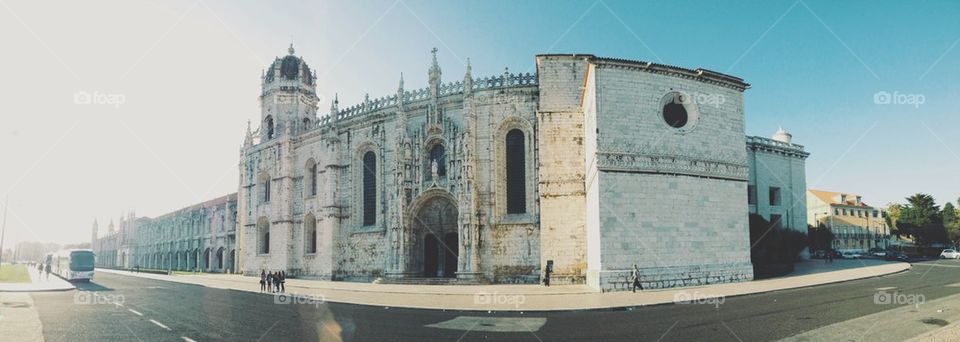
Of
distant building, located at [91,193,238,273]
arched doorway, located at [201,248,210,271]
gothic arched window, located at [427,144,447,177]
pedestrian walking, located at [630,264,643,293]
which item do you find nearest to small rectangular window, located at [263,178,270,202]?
distant building, located at [91,193,238,273]

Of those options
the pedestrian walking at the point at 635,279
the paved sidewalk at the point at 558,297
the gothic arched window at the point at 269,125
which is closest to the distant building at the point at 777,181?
the paved sidewalk at the point at 558,297

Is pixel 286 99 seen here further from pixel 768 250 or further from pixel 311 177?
pixel 768 250

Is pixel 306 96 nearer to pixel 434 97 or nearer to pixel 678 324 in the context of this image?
pixel 434 97

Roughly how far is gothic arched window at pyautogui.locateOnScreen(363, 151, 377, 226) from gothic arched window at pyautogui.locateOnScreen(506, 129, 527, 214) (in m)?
9.77

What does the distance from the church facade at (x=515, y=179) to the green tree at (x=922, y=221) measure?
47183 mm

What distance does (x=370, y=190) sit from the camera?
34.6 meters

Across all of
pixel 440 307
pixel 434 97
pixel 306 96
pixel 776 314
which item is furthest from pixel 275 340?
pixel 306 96

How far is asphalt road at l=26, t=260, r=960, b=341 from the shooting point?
10938mm

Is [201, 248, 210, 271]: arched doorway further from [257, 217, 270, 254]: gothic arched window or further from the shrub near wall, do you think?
the shrub near wall

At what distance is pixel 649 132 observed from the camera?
73.9 ft

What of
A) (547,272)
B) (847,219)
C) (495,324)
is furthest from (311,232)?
(847,219)

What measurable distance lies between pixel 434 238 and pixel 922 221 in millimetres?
54905

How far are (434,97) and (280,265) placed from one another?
17.8 metres

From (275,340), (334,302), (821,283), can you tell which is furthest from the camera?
(821,283)
